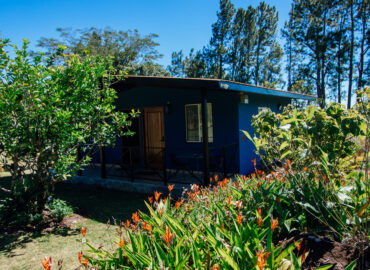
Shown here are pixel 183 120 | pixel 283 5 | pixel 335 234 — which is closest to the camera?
pixel 335 234

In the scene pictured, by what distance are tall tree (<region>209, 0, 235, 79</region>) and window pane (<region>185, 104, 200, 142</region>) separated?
22475 millimetres

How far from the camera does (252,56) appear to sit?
97.6 ft

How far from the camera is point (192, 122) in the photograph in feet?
27.7

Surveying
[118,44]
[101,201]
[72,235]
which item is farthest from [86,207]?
[118,44]

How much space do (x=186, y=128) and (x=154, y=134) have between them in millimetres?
1499

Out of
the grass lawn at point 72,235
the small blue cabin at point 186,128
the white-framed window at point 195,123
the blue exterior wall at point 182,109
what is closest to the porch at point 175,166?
the small blue cabin at point 186,128

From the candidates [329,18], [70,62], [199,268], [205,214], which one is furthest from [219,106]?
[329,18]

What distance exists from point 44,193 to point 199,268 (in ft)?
14.6

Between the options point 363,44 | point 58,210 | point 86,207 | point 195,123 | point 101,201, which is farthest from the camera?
point 363,44

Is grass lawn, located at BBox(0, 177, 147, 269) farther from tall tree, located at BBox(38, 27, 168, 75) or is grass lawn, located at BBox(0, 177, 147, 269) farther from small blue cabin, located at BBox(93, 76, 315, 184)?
tall tree, located at BBox(38, 27, 168, 75)

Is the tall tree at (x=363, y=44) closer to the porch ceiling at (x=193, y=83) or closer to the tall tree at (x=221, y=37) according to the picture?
the tall tree at (x=221, y=37)

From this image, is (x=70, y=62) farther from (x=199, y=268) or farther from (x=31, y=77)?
(x=199, y=268)

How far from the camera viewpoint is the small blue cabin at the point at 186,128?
23.7 feet

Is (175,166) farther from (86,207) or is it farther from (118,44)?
(118,44)
